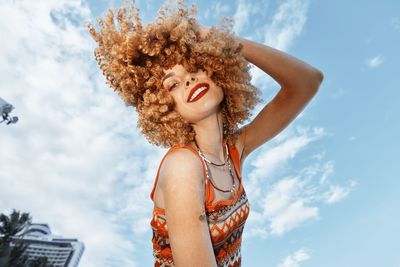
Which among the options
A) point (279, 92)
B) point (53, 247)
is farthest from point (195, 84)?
point (53, 247)

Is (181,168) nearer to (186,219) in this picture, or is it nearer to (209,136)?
(186,219)

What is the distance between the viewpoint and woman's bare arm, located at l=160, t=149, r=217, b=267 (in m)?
1.36

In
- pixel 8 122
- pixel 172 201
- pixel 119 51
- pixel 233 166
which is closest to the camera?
pixel 172 201

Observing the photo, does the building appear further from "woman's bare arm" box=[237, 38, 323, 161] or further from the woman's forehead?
the woman's forehead

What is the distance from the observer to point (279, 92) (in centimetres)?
235

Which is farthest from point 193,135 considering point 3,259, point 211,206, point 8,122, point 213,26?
point 8,122

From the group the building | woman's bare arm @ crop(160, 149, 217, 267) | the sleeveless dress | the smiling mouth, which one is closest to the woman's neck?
the smiling mouth

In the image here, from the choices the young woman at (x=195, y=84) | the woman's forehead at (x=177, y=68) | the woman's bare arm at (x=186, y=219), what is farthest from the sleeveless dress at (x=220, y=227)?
the woman's forehead at (x=177, y=68)

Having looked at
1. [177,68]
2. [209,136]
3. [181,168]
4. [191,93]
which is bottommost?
[181,168]

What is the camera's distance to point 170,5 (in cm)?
219

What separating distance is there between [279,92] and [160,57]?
3.01 ft

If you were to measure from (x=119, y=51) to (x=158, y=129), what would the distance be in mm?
595

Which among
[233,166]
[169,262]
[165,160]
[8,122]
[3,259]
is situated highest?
[8,122]

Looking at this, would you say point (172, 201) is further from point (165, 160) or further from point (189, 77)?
point (189, 77)
